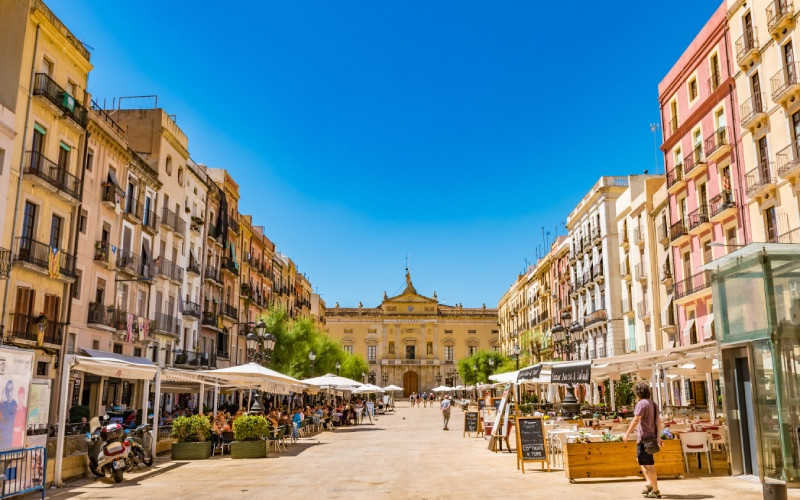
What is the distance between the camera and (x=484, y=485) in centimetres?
1255

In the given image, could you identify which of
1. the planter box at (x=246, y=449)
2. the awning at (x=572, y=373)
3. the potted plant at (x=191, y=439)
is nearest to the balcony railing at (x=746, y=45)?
the awning at (x=572, y=373)

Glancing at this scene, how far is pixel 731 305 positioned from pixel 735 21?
1721 centimetres

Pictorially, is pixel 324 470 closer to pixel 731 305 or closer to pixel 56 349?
pixel 731 305

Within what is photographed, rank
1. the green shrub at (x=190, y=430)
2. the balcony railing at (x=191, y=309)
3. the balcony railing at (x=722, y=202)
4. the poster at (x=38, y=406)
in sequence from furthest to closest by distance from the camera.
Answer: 1. the balcony railing at (x=191, y=309)
2. the balcony railing at (x=722, y=202)
3. the green shrub at (x=190, y=430)
4. the poster at (x=38, y=406)

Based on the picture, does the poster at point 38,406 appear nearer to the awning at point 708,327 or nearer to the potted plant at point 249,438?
the potted plant at point 249,438

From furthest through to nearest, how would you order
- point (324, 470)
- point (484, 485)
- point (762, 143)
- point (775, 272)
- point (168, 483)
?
1. point (762, 143)
2. point (324, 470)
3. point (168, 483)
4. point (484, 485)
5. point (775, 272)

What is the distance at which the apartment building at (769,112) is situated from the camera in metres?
22.0

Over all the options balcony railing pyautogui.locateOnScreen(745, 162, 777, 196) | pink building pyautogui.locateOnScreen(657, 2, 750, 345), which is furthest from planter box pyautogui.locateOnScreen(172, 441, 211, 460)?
balcony railing pyautogui.locateOnScreen(745, 162, 777, 196)

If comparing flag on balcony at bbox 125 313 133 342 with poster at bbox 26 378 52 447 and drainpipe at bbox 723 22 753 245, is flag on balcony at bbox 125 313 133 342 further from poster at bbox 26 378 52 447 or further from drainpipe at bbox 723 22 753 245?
drainpipe at bbox 723 22 753 245

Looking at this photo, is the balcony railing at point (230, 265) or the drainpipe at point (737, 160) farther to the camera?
the balcony railing at point (230, 265)

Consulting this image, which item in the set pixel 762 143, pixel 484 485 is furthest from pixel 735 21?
pixel 484 485

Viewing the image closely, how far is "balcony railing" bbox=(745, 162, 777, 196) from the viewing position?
2327cm

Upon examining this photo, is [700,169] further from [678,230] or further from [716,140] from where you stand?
[678,230]

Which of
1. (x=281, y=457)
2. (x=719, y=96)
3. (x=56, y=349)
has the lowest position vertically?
(x=281, y=457)
